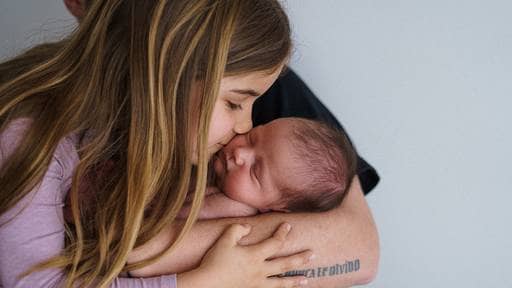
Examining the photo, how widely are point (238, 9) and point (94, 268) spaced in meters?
0.52

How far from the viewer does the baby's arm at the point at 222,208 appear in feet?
3.75

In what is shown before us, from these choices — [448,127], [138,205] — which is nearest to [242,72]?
[138,205]

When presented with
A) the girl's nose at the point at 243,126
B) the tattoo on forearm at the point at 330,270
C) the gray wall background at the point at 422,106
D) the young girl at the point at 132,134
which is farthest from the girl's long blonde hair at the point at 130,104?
the gray wall background at the point at 422,106

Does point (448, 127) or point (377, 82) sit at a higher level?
point (377, 82)

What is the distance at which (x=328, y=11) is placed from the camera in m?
1.36

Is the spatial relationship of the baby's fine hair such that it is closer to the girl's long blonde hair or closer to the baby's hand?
the baby's hand

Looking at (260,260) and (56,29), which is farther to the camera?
(56,29)

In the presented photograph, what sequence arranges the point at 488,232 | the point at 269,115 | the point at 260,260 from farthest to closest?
the point at 488,232
the point at 269,115
the point at 260,260

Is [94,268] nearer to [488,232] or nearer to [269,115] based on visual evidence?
[269,115]

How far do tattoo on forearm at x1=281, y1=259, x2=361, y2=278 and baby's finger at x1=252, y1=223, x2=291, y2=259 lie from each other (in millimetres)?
74

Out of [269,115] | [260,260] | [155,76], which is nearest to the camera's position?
[155,76]

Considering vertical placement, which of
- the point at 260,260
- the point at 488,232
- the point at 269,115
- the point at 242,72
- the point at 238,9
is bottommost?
the point at 488,232

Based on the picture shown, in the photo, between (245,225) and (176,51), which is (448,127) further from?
(176,51)

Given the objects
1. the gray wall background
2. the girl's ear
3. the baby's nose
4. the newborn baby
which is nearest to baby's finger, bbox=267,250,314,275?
the newborn baby
